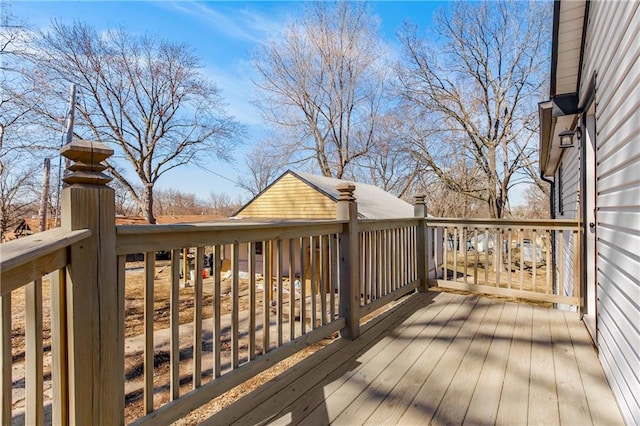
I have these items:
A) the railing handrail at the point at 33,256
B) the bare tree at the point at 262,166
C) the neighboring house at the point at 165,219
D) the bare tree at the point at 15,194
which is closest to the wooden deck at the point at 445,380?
the railing handrail at the point at 33,256

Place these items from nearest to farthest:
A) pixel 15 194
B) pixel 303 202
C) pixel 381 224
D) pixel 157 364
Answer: pixel 381 224
pixel 157 364
pixel 303 202
pixel 15 194

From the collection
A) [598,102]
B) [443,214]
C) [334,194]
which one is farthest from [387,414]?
[443,214]

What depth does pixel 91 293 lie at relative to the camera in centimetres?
120

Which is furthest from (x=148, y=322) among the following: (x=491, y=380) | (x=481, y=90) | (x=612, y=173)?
(x=481, y=90)

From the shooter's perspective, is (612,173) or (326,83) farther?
(326,83)

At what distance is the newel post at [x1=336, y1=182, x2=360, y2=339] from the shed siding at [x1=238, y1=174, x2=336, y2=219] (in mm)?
7236

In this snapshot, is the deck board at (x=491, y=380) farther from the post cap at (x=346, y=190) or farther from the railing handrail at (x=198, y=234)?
the post cap at (x=346, y=190)

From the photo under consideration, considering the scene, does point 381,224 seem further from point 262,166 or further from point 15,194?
point 262,166

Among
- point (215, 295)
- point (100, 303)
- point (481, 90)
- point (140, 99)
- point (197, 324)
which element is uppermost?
point (140, 99)

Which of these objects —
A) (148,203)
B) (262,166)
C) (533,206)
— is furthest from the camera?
(262,166)

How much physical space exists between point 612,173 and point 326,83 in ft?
54.1

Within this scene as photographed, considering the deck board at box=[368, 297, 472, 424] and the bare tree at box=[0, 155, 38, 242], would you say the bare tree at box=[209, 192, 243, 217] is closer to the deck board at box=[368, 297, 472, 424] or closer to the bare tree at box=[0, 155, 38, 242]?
the bare tree at box=[0, 155, 38, 242]

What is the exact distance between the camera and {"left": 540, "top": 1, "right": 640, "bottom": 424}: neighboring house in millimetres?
1632

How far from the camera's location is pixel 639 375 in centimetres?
152
